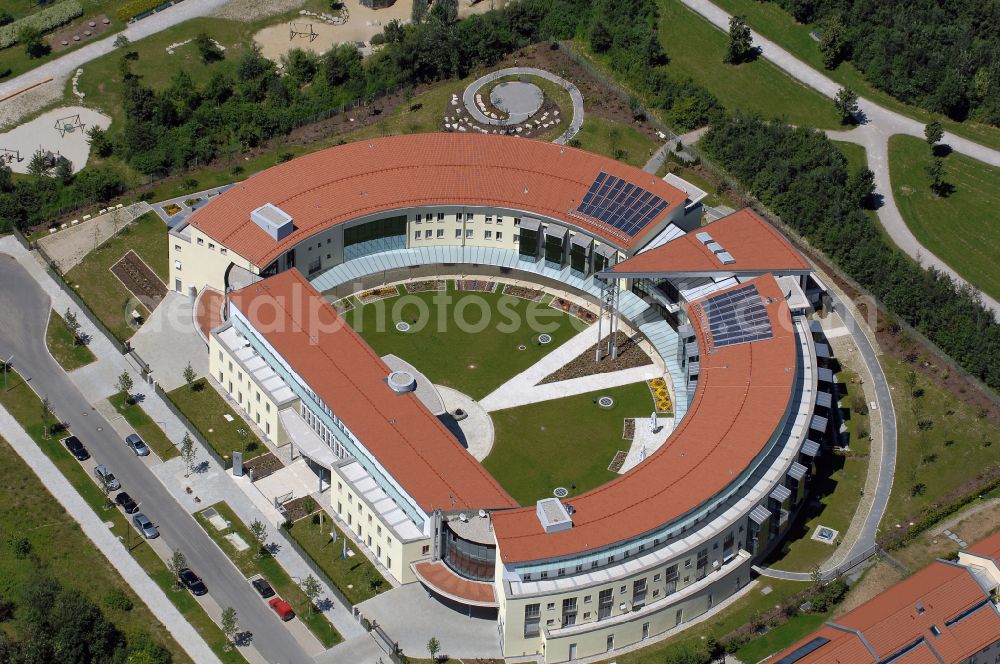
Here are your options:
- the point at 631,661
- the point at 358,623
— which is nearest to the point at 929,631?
the point at 631,661

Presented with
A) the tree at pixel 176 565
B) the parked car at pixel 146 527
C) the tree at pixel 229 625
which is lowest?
the tree at pixel 229 625

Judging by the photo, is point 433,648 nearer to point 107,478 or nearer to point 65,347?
point 107,478

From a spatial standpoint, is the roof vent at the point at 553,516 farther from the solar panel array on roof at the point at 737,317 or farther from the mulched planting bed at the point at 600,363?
the mulched planting bed at the point at 600,363

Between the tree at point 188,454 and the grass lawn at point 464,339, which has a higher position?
the grass lawn at point 464,339

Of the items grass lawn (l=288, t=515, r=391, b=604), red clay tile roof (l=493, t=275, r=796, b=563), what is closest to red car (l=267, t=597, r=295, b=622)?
grass lawn (l=288, t=515, r=391, b=604)

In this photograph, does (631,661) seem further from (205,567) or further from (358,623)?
(205,567)

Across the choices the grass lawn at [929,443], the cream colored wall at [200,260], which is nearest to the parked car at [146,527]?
the cream colored wall at [200,260]

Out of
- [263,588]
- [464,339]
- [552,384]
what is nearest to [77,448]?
[263,588]
